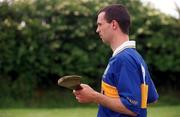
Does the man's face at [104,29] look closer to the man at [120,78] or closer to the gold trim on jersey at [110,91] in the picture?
the man at [120,78]

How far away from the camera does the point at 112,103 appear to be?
10.9 feet

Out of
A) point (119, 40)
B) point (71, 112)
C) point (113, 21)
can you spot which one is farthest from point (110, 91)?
point (71, 112)

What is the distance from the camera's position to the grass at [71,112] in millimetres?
11422

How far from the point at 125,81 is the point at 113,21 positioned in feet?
1.30

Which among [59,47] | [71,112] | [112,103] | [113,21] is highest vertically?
[113,21]

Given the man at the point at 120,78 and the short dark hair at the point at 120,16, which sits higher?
the short dark hair at the point at 120,16

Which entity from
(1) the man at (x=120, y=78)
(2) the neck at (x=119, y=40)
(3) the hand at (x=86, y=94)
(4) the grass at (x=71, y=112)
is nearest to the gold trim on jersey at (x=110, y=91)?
(1) the man at (x=120, y=78)

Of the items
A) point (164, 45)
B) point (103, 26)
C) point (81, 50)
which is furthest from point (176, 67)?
A: point (103, 26)

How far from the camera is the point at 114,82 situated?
3383 mm

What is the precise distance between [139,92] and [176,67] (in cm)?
1110

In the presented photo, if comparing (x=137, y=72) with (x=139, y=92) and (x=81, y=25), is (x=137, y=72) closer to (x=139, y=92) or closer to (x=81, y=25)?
(x=139, y=92)

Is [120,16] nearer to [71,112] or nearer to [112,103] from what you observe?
[112,103]

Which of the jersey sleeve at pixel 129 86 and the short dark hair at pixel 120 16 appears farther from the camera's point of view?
A: the short dark hair at pixel 120 16

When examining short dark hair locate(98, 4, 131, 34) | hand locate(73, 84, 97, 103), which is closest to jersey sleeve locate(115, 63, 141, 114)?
hand locate(73, 84, 97, 103)
